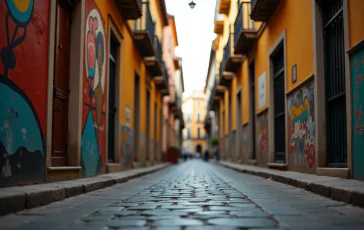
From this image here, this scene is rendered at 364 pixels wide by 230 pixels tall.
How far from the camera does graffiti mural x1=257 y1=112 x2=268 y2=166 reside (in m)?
14.6

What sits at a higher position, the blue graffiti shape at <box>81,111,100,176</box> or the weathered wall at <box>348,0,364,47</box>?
the weathered wall at <box>348,0,364,47</box>

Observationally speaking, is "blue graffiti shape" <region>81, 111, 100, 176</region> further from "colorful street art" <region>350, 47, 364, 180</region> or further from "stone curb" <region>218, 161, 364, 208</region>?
"colorful street art" <region>350, 47, 364, 180</region>

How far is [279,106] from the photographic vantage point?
13.3m

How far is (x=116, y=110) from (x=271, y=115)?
4725mm

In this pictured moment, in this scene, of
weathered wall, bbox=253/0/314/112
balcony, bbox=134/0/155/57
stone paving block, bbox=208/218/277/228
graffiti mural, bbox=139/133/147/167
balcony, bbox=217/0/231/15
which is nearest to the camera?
stone paving block, bbox=208/218/277/228

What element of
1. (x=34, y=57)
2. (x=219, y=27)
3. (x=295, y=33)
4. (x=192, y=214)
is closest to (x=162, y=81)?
(x=219, y=27)

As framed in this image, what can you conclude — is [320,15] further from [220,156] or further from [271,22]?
[220,156]

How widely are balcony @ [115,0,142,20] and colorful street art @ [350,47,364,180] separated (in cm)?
731

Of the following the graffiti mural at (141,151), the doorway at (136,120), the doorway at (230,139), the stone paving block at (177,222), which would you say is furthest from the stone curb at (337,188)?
the doorway at (230,139)

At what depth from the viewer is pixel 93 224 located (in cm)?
378

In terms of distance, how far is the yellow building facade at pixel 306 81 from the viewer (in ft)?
23.0

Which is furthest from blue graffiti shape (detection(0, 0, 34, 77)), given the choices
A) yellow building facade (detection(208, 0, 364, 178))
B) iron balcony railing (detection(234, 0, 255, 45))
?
iron balcony railing (detection(234, 0, 255, 45))

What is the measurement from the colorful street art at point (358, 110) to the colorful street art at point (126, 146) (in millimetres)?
7835

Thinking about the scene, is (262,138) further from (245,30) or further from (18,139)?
(18,139)
